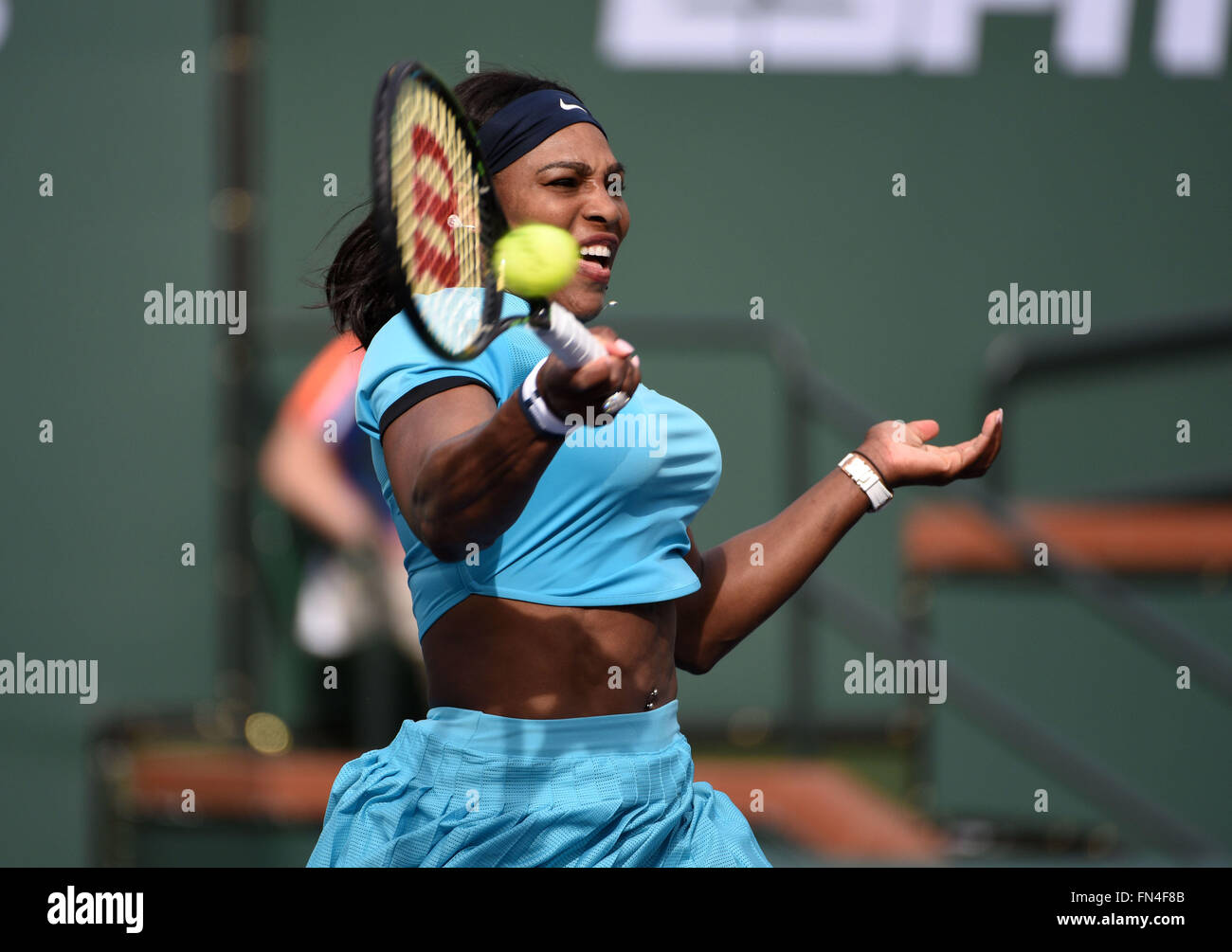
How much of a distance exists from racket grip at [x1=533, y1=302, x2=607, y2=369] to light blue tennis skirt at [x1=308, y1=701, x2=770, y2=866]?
0.51m

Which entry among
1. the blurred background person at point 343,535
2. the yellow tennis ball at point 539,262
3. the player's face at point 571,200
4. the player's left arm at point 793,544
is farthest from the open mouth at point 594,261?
the blurred background person at point 343,535

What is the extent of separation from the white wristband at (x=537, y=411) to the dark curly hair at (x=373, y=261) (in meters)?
0.57

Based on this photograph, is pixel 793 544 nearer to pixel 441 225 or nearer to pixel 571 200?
pixel 571 200

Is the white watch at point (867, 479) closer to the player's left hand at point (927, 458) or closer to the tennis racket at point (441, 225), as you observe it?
the player's left hand at point (927, 458)

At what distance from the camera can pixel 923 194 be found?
5539 millimetres

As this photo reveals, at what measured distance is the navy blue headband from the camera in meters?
2.09

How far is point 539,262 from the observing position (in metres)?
1.72

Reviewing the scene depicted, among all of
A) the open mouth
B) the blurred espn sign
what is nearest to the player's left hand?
the open mouth

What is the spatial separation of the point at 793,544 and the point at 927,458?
0.23 meters

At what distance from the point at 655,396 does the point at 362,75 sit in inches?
140

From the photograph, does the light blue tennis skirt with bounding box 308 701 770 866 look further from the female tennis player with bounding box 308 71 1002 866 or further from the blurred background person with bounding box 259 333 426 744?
the blurred background person with bounding box 259 333 426 744

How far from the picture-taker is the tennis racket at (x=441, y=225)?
5.49 ft

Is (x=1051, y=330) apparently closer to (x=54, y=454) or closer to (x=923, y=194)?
(x=923, y=194)
